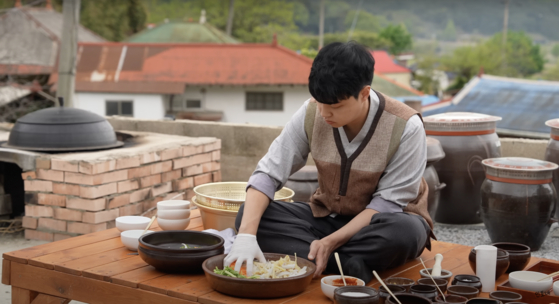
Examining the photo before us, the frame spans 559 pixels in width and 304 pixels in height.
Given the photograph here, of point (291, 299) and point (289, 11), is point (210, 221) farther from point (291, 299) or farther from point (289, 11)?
point (289, 11)

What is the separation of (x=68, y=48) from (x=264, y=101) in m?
16.2

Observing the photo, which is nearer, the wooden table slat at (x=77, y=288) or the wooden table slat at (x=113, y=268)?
the wooden table slat at (x=77, y=288)

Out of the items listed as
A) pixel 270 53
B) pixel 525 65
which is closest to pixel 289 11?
pixel 525 65

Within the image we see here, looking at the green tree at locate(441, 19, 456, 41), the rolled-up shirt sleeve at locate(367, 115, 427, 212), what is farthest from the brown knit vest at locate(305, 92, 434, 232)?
the green tree at locate(441, 19, 456, 41)

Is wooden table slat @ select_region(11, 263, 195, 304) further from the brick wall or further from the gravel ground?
the gravel ground

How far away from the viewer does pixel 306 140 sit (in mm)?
2918

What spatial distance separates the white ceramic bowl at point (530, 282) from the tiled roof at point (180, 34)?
38.2 meters

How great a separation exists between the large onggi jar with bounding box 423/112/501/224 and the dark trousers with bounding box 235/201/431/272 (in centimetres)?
200

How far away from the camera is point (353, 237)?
2.67 metres

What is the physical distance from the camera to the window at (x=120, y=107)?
91.3ft

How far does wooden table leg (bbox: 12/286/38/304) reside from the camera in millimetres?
2809

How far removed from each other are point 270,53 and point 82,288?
82.3 ft

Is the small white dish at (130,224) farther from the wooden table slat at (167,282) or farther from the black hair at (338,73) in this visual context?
the black hair at (338,73)

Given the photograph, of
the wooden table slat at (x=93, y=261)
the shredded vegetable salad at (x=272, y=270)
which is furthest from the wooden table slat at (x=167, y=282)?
the wooden table slat at (x=93, y=261)
